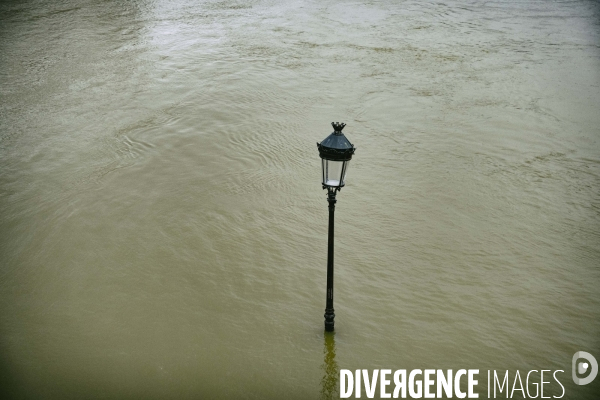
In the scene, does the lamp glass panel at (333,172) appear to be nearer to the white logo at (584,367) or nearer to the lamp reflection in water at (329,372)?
the lamp reflection in water at (329,372)

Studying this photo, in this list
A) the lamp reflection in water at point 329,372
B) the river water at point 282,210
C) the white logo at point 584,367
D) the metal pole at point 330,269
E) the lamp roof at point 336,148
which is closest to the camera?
the lamp roof at point 336,148

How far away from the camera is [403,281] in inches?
226

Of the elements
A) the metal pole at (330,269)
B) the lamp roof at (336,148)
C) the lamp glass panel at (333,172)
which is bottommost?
the metal pole at (330,269)

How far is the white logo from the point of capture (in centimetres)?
451

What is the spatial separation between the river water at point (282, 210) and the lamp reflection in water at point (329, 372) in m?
0.02

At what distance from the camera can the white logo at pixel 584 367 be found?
451 cm

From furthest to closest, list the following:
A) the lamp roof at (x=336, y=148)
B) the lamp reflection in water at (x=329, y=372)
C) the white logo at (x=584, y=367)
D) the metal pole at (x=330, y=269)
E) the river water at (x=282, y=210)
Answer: the river water at (x=282, y=210) < the white logo at (x=584, y=367) < the lamp reflection in water at (x=329, y=372) < the metal pole at (x=330, y=269) < the lamp roof at (x=336, y=148)

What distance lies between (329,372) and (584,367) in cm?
231

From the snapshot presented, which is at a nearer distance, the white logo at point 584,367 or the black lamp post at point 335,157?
the black lamp post at point 335,157

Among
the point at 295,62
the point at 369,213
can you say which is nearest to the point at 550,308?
the point at 369,213

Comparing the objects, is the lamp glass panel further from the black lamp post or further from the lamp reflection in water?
the lamp reflection in water

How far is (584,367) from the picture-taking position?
4621 mm

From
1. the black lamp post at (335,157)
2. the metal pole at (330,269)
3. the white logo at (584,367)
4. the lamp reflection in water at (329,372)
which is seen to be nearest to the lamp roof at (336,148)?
the black lamp post at (335,157)

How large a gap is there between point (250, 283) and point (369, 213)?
2.14 meters
